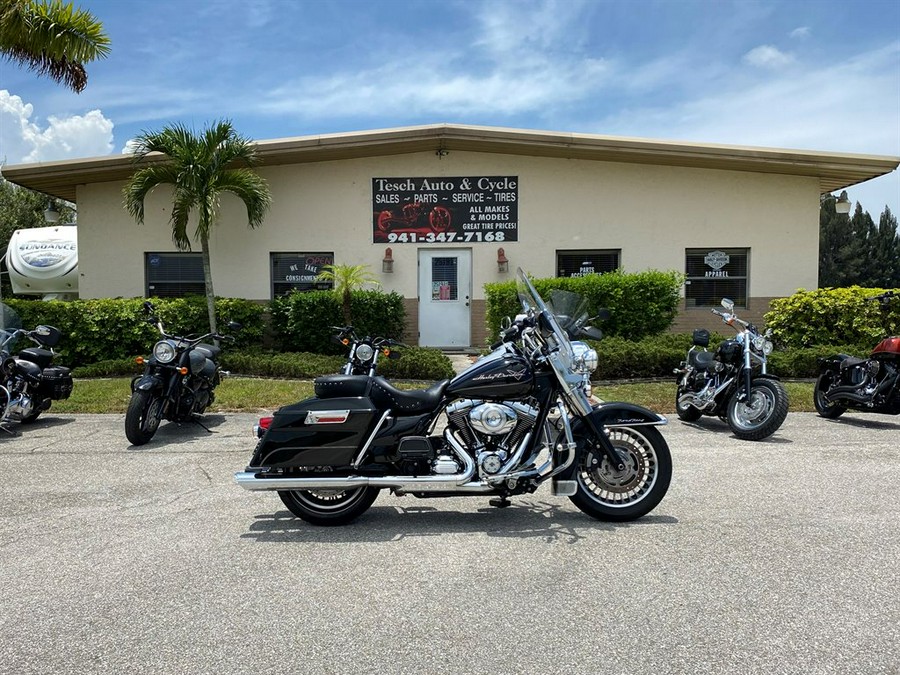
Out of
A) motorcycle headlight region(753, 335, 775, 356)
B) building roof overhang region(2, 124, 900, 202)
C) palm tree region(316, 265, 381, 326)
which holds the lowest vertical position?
motorcycle headlight region(753, 335, 775, 356)

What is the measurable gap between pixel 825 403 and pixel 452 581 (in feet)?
22.6

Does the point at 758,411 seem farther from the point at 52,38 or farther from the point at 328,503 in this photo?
the point at 52,38

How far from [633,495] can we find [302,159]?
40.9 ft

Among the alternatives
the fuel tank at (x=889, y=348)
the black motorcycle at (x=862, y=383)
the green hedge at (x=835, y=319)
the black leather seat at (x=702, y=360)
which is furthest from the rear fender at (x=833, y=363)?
the green hedge at (x=835, y=319)

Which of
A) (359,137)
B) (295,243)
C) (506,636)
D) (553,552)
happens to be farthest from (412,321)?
(506,636)

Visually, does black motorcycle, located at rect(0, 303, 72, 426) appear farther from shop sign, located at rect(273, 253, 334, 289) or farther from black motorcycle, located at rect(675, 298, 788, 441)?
black motorcycle, located at rect(675, 298, 788, 441)

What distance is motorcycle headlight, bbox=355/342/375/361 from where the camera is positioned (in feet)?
23.9

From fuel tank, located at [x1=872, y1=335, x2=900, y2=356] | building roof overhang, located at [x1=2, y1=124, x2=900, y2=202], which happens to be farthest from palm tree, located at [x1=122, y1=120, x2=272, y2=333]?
fuel tank, located at [x1=872, y1=335, x2=900, y2=356]

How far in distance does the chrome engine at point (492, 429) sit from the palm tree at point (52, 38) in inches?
430

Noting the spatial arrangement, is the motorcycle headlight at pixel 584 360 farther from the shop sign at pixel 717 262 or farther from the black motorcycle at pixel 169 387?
the shop sign at pixel 717 262

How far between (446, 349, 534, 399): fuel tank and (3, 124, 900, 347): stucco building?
10721 millimetres

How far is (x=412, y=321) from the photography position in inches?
595

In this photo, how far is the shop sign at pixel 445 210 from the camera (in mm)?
15023

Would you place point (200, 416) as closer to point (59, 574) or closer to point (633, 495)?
point (59, 574)
